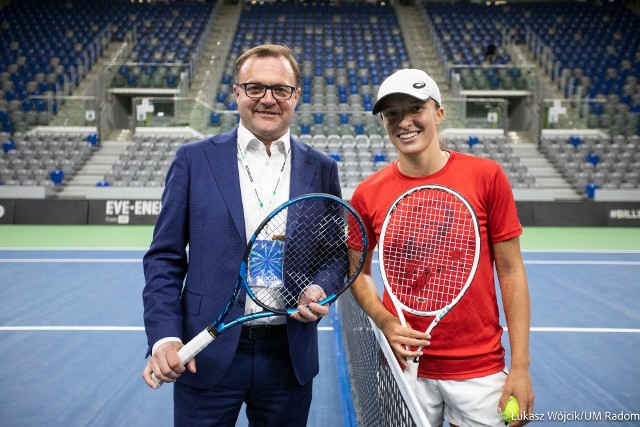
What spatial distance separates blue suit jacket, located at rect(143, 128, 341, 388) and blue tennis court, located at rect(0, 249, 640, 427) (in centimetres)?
199

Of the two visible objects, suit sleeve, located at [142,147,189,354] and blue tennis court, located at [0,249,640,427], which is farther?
blue tennis court, located at [0,249,640,427]

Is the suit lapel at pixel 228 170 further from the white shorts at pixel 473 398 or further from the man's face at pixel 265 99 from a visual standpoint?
the white shorts at pixel 473 398

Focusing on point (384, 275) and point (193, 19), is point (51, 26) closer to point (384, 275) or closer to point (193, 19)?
point (193, 19)

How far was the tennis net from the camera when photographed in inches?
67.4

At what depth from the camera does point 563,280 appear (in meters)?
7.92

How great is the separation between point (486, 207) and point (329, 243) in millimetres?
675

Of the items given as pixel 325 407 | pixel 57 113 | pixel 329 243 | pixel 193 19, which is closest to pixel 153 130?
pixel 57 113

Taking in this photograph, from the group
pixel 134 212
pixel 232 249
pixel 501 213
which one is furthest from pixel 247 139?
pixel 134 212

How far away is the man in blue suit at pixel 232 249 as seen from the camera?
2.11 meters

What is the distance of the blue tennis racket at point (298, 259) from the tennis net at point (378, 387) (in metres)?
0.37

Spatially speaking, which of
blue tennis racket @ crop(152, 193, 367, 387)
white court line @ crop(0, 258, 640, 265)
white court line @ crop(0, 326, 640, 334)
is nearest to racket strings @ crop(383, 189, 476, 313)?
blue tennis racket @ crop(152, 193, 367, 387)

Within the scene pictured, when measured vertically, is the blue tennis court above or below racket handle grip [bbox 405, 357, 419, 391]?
below

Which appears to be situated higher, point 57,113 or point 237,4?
point 237,4

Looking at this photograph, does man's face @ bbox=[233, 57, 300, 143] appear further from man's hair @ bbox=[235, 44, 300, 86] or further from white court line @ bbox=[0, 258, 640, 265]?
white court line @ bbox=[0, 258, 640, 265]
